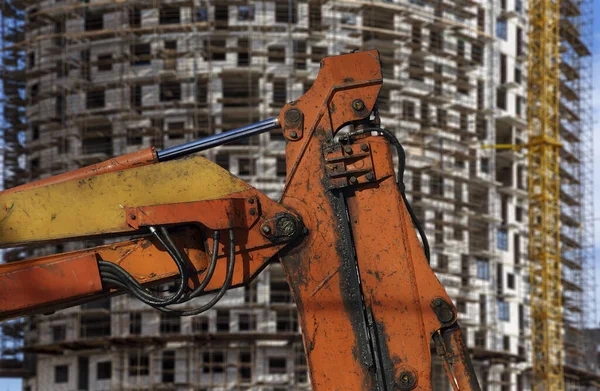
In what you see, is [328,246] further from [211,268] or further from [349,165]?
[211,268]


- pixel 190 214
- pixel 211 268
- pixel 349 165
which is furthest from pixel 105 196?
pixel 349 165

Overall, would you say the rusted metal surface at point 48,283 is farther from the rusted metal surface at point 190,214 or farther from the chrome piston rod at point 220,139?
the chrome piston rod at point 220,139

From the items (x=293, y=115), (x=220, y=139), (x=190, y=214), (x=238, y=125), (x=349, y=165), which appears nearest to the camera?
(x=190, y=214)

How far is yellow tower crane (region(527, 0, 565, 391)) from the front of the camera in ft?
176

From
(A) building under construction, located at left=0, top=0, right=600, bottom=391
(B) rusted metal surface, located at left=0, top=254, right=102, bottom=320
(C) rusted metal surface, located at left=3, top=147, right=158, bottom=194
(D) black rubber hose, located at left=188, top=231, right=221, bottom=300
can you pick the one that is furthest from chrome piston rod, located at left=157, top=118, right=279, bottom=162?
(A) building under construction, located at left=0, top=0, right=600, bottom=391

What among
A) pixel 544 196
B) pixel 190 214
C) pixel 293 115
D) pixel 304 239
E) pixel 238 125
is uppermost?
pixel 238 125

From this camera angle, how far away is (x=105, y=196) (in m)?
6.35

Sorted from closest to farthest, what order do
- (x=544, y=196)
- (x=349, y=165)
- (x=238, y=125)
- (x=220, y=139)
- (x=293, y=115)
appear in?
(x=349, y=165) < (x=293, y=115) < (x=220, y=139) < (x=238, y=125) < (x=544, y=196)

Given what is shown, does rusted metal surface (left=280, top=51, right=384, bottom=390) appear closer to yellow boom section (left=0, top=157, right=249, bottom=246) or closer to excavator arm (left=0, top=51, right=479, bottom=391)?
excavator arm (left=0, top=51, right=479, bottom=391)

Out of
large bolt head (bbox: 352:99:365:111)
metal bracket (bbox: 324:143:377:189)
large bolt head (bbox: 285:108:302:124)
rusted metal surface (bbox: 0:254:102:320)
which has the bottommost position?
rusted metal surface (bbox: 0:254:102:320)

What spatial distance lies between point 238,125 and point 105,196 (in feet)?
141

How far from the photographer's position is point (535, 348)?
53.2 meters

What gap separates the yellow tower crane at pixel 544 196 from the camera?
53750mm

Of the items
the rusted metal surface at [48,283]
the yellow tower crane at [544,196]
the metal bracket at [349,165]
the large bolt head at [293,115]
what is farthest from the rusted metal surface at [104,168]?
the yellow tower crane at [544,196]
